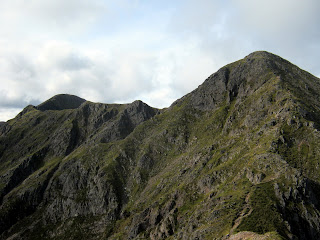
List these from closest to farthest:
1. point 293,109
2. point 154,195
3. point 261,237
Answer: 1. point 261,237
2. point 293,109
3. point 154,195

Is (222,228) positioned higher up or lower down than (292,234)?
higher up

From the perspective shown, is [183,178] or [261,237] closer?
[261,237]

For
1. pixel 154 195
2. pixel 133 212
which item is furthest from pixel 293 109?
pixel 133 212

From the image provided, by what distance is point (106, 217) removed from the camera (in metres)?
199

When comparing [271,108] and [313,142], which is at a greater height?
[271,108]

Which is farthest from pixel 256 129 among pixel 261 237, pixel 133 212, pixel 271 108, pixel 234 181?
pixel 133 212

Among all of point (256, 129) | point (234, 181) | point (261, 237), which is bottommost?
point (261, 237)

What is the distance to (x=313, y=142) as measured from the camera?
13500cm

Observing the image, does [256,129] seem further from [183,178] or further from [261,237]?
[261,237]

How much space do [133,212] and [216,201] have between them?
82.5m

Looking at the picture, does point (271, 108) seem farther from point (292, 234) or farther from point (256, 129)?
point (292, 234)

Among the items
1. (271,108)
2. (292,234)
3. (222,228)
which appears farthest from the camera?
(271,108)

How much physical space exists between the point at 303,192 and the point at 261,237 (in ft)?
148

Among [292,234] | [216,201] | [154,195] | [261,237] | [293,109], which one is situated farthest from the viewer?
[154,195]
